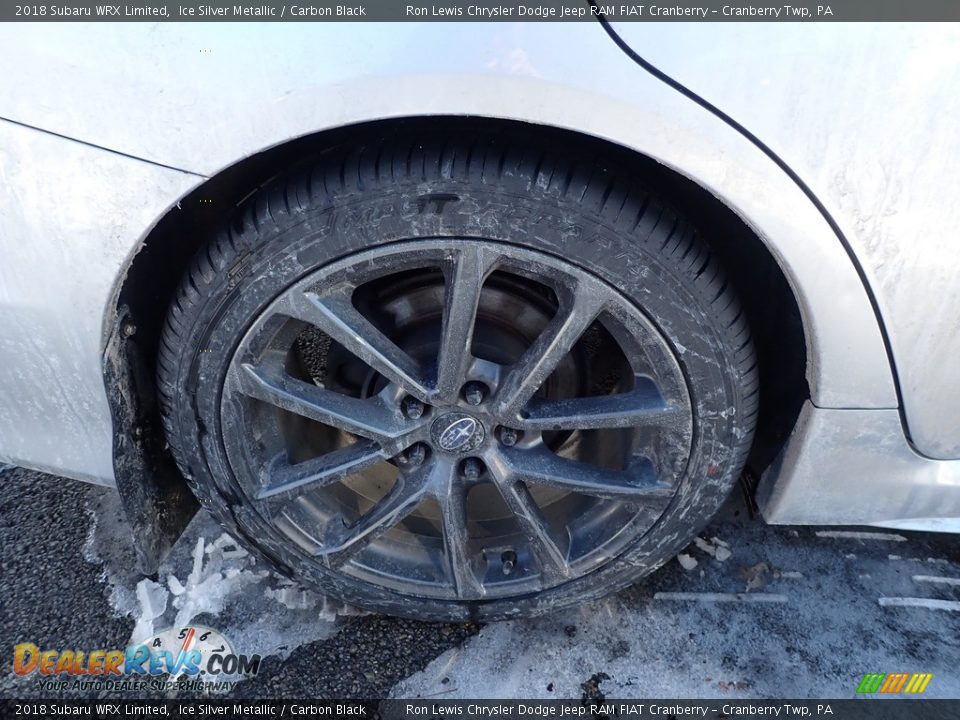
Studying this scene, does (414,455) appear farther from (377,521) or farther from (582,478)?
(582,478)

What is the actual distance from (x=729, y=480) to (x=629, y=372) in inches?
13.8

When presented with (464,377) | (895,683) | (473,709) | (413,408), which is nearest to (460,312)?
(464,377)

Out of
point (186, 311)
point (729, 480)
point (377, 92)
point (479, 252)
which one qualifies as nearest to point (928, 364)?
point (729, 480)

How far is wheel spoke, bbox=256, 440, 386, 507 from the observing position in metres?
1.58

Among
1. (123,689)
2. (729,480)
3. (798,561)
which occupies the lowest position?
(123,689)

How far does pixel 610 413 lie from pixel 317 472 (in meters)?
0.66

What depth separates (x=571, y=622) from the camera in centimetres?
189

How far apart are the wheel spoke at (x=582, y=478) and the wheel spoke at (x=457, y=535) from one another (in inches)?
5.3

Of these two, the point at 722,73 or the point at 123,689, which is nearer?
the point at 722,73

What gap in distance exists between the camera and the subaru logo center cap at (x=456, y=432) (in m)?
1.52

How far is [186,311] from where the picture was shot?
1.45m

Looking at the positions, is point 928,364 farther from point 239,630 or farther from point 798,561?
point 239,630

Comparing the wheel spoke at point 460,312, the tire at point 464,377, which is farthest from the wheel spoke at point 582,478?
the wheel spoke at point 460,312
